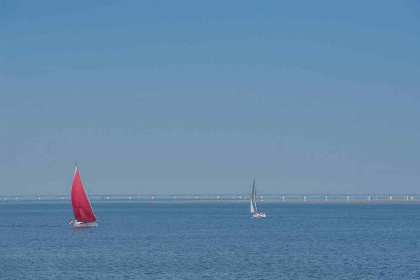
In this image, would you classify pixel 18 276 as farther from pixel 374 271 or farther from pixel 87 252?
pixel 374 271

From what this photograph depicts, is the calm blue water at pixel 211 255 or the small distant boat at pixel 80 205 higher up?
the small distant boat at pixel 80 205

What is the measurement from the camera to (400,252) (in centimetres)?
8225

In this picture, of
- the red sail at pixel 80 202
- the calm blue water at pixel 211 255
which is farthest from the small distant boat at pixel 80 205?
the calm blue water at pixel 211 255

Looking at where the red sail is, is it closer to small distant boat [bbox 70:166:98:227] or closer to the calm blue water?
small distant boat [bbox 70:166:98:227]

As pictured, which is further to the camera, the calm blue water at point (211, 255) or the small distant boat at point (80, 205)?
the small distant boat at point (80, 205)

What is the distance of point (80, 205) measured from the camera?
117 metres

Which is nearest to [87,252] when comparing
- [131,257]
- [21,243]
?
[131,257]

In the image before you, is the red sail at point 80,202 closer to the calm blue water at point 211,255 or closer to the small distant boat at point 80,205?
the small distant boat at point 80,205

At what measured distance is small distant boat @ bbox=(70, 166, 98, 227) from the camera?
11338 centimetres

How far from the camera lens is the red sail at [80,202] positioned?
113m

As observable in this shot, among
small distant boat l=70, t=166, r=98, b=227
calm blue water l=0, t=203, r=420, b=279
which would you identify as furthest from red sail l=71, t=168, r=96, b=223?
calm blue water l=0, t=203, r=420, b=279

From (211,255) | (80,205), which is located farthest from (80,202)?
(211,255)

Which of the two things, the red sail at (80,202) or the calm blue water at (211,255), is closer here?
the calm blue water at (211,255)

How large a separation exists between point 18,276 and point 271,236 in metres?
47.5
